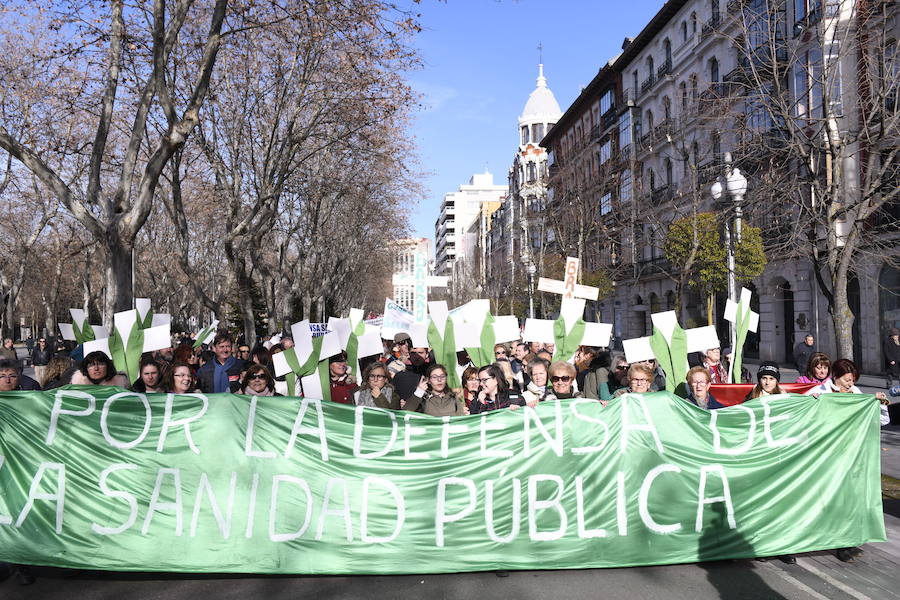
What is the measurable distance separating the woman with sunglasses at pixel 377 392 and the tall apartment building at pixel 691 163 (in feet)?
21.2

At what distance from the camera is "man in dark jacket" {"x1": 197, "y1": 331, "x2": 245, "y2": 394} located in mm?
8250

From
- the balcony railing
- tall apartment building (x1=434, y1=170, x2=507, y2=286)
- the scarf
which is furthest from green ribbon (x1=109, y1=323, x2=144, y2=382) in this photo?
tall apartment building (x1=434, y1=170, x2=507, y2=286)

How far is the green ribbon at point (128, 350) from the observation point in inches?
339

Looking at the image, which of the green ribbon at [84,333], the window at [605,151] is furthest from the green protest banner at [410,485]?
the window at [605,151]

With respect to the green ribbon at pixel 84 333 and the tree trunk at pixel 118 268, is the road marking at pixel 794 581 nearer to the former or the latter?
the tree trunk at pixel 118 268

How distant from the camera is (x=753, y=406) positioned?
5648 mm

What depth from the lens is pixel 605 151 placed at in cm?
4600

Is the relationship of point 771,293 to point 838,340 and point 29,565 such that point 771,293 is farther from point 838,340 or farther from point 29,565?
point 29,565

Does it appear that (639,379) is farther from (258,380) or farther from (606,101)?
(606,101)

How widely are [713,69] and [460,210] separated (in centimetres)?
11678

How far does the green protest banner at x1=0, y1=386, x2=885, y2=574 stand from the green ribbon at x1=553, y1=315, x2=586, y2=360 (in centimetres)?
446

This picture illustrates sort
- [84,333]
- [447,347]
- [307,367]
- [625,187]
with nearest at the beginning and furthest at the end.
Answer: [307,367]
[447,347]
[84,333]
[625,187]

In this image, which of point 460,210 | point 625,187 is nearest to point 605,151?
point 625,187

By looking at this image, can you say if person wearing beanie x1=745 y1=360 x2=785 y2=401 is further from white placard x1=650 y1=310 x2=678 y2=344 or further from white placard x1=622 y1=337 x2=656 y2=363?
white placard x1=622 y1=337 x2=656 y2=363
